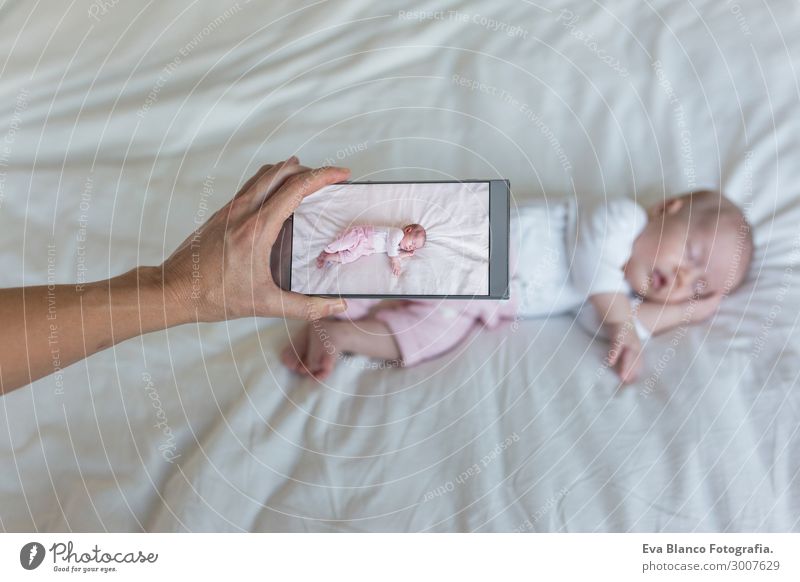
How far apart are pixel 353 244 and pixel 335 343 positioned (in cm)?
11

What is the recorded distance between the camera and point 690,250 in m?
0.79

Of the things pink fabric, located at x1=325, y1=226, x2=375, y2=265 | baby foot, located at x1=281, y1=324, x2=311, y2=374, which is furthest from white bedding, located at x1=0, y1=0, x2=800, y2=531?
pink fabric, located at x1=325, y1=226, x2=375, y2=265

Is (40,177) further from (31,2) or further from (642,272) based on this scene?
(642,272)

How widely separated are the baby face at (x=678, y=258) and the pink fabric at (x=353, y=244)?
29cm

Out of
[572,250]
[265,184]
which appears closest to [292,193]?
[265,184]

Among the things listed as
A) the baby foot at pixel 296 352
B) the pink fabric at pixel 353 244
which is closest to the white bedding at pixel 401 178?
the baby foot at pixel 296 352

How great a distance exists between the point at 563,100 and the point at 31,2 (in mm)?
634

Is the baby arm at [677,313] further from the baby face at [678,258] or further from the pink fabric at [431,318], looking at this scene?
the pink fabric at [431,318]

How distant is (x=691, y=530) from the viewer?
655 mm

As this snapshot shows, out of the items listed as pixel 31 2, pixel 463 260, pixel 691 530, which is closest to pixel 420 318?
pixel 463 260

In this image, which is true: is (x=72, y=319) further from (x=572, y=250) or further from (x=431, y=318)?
(x=572, y=250)

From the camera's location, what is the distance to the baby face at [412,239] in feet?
2.36
